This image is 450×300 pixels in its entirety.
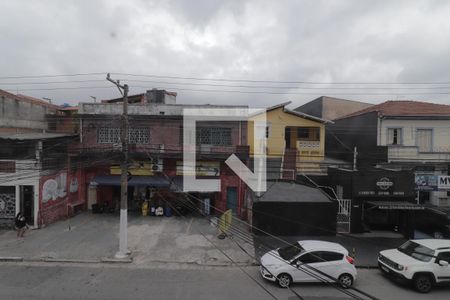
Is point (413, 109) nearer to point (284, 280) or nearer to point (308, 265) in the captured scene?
point (308, 265)

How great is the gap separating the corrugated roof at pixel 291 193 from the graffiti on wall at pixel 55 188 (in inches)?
492

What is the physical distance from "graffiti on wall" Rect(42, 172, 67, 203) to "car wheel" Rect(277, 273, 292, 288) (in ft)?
47.3

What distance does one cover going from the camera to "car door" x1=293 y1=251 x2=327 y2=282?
11.0m

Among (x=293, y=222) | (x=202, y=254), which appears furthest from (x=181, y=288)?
(x=293, y=222)

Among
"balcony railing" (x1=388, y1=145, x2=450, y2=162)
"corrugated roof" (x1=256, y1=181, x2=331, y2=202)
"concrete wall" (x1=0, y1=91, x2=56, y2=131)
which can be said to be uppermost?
"concrete wall" (x1=0, y1=91, x2=56, y2=131)

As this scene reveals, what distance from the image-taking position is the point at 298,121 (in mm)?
24062

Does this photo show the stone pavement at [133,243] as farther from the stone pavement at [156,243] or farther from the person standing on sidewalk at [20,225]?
the person standing on sidewalk at [20,225]

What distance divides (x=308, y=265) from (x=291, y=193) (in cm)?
766

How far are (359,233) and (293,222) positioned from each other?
12.7 ft

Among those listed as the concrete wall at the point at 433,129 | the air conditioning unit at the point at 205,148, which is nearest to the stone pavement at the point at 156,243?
the air conditioning unit at the point at 205,148

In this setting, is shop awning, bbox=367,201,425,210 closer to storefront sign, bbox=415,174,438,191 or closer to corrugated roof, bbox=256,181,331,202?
storefront sign, bbox=415,174,438,191

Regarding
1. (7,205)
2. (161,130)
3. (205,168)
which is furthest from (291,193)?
(7,205)

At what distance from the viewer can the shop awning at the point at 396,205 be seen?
15953 millimetres

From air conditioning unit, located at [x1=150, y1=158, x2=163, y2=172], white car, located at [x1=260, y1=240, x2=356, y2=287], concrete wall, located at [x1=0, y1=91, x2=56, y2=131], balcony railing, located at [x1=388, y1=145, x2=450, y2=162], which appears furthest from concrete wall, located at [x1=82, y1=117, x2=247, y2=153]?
white car, located at [x1=260, y1=240, x2=356, y2=287]
